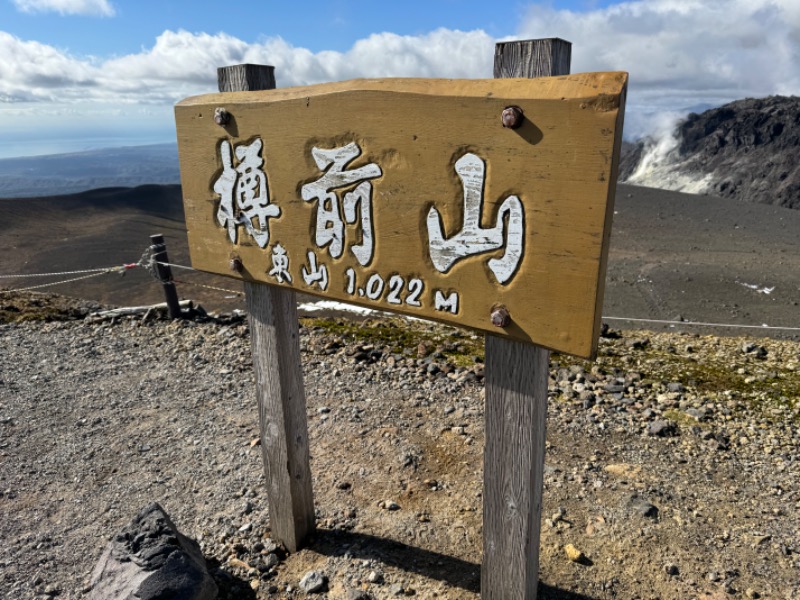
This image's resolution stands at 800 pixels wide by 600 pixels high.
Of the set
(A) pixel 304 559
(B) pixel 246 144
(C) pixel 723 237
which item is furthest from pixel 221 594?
(C) pixel 723 237

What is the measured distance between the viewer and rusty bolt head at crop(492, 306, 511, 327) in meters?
2.13

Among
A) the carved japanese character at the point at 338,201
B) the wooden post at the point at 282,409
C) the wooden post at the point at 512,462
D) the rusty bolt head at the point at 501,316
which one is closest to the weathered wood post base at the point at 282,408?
the wooden post at the point at 282,409

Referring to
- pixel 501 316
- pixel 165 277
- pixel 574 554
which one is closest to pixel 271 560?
pixel 574 554

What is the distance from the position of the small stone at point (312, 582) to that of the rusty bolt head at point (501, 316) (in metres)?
2.11

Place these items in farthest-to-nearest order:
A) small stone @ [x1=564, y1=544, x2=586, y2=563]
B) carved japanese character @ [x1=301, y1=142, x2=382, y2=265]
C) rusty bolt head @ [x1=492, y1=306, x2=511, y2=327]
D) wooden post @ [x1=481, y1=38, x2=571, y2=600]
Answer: small stone @ [x1=564, y1=544, x2=586, y2=563] < carved japanese character @ [x1=301, y1=142, x2=382, y2=265] < wooden post @ [x1=481, y1=38, x2=571, y2=600] < rusty bolt head @ [x1=492, y1=306, x2=511, y2=327]

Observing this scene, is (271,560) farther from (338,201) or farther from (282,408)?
(338,201)

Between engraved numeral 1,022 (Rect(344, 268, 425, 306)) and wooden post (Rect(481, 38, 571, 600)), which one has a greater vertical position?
engraved numeral 1,022 (Rect(344, 268, 425, 306))

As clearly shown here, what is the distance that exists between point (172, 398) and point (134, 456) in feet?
3.47

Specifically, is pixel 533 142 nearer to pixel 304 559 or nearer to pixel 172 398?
pixel 304 559

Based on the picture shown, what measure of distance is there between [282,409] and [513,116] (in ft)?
7.41

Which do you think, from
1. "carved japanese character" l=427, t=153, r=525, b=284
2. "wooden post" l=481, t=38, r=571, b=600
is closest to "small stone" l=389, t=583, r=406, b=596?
"wooden post" l=481, t=38, r=571, b=600

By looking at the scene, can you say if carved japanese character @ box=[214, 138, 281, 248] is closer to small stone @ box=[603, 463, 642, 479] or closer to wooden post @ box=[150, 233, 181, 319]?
small stone @ box=[603, 463, 642, 479]

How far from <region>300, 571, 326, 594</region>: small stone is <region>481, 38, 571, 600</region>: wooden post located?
3.47 feet

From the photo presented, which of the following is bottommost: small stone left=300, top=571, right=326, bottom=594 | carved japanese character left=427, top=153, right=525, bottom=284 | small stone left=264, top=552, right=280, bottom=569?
small stone left=264, top=552, right=280, bottom=569
